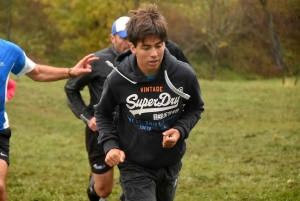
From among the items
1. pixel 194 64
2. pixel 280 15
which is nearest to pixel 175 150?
pixel 280 15

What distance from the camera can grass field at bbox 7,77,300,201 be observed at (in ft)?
24.5

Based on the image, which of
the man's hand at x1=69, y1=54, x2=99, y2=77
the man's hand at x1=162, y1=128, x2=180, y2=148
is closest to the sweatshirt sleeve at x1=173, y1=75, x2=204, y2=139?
the man's hand at x1=162, y1=128, x2=180, y2=148

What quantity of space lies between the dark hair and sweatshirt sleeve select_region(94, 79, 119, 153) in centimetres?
45

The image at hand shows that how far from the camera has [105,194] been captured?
252 inches

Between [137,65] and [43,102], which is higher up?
[137,65]

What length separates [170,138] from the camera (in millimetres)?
3986

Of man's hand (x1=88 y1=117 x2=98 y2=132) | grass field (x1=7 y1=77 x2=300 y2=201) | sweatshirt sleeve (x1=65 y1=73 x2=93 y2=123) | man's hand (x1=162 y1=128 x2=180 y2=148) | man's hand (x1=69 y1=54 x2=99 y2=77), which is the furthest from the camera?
grass field (x1=7 y1=77 x2=300 y2=201)

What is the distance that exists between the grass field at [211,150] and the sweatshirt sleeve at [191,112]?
2.39 m

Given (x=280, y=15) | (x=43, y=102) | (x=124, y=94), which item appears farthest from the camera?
(x=43, y=102)

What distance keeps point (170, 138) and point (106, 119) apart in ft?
2.14

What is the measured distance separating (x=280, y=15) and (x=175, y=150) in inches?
360

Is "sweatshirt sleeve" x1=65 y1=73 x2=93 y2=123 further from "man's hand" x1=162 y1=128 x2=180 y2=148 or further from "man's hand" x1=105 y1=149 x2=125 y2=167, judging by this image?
"man's hand" x1=162 y1=128 x2=180 y2=148

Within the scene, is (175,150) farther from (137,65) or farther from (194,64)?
(194,64)

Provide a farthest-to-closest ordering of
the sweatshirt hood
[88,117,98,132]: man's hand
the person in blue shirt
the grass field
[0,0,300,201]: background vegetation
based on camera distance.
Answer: [0,0,300,201]: background vegetation < the grass field < [88,117,98,132]: man's hand < the person in blue shirt < the sweatshirt hood
